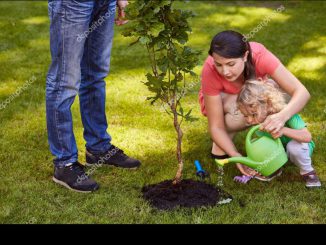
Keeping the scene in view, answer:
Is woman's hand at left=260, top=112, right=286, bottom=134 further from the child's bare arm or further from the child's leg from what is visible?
the child's leg

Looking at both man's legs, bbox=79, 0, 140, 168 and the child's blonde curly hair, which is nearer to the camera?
the child's blonde curly hair

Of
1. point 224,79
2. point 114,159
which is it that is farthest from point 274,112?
point 114,159

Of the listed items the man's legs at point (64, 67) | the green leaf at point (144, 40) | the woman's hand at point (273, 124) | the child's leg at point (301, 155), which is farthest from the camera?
the child's leg at point (301, 155)

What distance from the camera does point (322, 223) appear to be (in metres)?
2.83

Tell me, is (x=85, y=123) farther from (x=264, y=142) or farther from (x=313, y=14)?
(x=313, y=14)

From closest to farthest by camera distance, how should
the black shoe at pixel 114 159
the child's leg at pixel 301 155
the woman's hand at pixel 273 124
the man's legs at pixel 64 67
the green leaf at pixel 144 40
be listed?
the green leaf at pixel 144 40 → the man's legs at pixel 64 67 → the woman's hand at pixel 273 124 → the child's leg at pixel 301 155 → the black shoe at pixel 114 159

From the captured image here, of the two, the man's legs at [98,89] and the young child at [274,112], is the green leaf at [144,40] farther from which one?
the young child at [274,112]

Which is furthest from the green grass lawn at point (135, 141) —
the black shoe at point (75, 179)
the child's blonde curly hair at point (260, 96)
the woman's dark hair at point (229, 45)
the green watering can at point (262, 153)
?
the woman's dark hair at point (229, 45)

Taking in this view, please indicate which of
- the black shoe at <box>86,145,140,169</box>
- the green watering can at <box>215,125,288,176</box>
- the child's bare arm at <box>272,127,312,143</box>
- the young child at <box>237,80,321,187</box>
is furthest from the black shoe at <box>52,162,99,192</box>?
the child's bare arm at <box>272,127,312,143</box>

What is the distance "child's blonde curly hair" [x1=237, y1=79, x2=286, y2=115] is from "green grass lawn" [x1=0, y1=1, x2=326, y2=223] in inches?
18.7

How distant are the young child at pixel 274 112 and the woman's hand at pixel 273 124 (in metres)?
0.03

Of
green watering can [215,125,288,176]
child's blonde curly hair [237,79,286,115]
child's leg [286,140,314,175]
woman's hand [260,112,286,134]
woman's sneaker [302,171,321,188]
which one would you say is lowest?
woman's sneaker [302,171,321,188]

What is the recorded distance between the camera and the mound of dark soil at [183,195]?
3004mm

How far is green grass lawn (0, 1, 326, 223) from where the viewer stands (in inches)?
115
